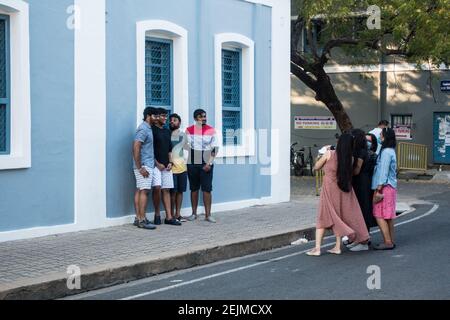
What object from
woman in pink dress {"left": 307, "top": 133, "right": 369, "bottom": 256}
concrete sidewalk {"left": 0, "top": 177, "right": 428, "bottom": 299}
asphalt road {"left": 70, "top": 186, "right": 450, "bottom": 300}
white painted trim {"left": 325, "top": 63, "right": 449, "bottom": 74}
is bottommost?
asphalt road {"left": 70, "top": 186, "right": 450, "bottom": 300}

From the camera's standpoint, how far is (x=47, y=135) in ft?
34.7

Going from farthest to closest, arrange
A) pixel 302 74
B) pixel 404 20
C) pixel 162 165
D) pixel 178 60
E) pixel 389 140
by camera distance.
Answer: pixel 302 74
pixel 404 20
pixel 178 60
pixel 162 165
pixel 389 140

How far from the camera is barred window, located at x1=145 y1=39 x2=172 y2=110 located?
41.1 ft

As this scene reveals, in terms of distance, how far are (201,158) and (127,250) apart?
3.15 meters

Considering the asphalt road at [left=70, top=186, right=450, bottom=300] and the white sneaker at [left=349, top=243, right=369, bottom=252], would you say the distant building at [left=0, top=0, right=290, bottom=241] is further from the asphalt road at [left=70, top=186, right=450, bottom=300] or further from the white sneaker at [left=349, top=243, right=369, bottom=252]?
the white sneaker at [left=349, top=243, right=369, bottom=252]

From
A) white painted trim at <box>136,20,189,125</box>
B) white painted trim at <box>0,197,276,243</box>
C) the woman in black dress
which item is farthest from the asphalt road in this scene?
white painted trim at <box>136,20,189,125</box>

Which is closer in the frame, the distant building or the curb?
the curb

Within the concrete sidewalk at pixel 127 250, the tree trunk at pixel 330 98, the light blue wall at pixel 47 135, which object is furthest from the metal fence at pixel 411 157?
the light blue wall at pixel 47 135

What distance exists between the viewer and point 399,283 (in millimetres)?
7926

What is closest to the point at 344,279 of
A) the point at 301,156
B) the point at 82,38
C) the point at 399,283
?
the point at 399,283

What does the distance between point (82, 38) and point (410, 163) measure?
15831 mm

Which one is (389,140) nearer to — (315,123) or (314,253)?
(314,253)

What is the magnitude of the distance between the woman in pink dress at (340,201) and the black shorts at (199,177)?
286cm

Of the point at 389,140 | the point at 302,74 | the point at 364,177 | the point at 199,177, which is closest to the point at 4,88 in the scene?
the point at 199,177
